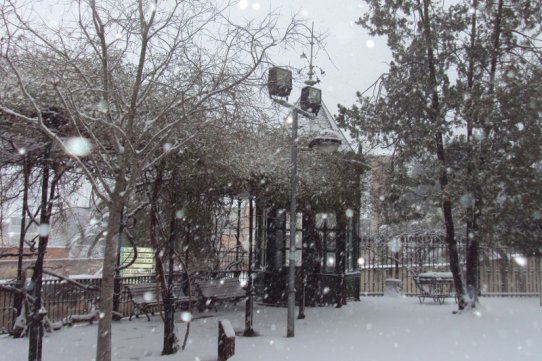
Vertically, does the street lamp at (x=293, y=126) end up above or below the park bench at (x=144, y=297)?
above

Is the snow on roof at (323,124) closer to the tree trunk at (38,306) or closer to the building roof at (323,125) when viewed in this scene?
the building roof at (323,125)

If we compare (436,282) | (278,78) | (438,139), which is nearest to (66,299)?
(278,78)

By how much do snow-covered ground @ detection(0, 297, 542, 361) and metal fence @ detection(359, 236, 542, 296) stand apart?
427 centimetres

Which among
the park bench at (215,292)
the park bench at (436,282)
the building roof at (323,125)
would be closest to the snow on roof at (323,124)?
the building roof at (323,125)

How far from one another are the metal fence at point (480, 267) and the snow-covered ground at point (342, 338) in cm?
427

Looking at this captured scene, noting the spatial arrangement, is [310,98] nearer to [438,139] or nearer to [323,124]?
[438,139]

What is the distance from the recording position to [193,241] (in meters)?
13.3

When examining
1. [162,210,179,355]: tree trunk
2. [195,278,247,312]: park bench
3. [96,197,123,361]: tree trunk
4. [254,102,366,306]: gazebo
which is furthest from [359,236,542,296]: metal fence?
[96,197,123,361]: tree trunk

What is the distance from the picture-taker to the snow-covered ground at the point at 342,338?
7.55 metres

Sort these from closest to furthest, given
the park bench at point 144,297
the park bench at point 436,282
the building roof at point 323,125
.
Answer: the park bench at point 144,297, the building roof at point 323,125, the park bench at point 436,282

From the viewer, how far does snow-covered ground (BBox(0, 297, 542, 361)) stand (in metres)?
7.55

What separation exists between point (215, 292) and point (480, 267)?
10582mm

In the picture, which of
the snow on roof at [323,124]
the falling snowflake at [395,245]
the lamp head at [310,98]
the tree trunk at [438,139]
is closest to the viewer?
the lamp head at [310,98]

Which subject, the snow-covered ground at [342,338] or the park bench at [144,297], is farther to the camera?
the park bench at [144,297]
